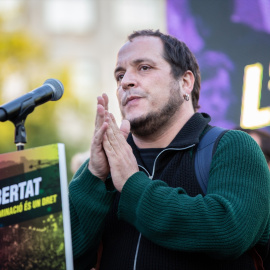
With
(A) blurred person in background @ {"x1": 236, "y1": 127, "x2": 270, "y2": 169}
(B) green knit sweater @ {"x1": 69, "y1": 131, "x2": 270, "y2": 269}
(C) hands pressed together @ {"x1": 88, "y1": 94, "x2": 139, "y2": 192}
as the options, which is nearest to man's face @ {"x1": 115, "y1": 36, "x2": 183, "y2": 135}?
(C) hands pressed together @ {"x1": 88, "y1": 94, "x2": 139, "y2": 192}

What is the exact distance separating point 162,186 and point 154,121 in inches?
21.6

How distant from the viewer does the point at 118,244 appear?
2172 millimetres

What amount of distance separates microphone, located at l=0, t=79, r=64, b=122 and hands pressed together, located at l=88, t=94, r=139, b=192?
22 cm

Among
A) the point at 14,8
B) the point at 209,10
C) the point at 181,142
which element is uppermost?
the point at 14,8

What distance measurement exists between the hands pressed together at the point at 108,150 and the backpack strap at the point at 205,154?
0.94ft

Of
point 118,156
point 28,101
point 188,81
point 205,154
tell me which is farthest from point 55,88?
point 188,81

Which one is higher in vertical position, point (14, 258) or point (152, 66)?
point (152, 66)

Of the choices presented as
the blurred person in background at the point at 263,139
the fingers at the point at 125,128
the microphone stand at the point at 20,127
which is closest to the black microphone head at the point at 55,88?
the microphone stand at the point at 20,127

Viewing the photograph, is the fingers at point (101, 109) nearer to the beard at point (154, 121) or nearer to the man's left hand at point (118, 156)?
the man's left hand at point (118, 156)

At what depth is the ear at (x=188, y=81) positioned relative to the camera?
269 centimetres

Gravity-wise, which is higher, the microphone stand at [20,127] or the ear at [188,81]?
the ear at [188,81]

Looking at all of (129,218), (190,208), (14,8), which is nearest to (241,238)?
(190,208)

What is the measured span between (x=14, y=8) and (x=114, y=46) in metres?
9.39

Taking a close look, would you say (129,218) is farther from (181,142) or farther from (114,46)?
(114,46)
